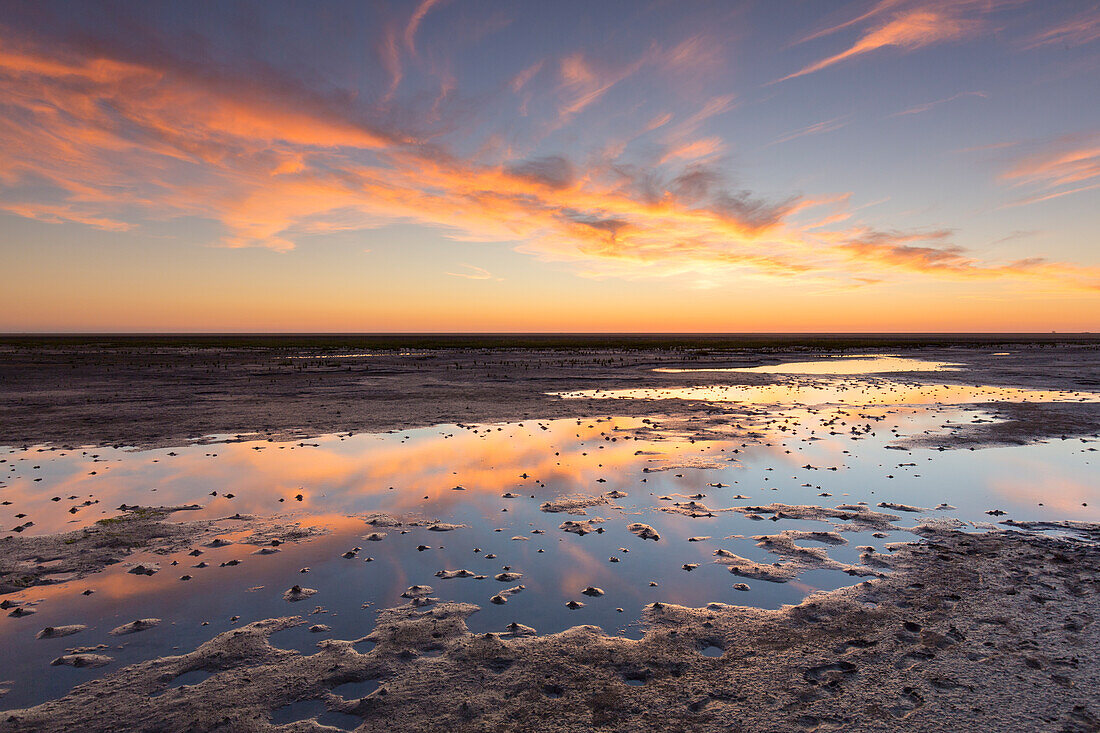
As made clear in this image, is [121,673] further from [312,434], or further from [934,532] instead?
[312,434]

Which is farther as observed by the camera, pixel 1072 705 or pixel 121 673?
pixel 121 673

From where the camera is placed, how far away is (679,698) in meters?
5.55

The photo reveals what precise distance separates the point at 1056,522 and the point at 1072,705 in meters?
7.38

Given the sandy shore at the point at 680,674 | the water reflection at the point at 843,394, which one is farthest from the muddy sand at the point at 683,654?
the water reflection at the point at 843,394

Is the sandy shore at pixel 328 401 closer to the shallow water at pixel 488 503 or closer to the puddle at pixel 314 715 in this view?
the shallow water at pixel 488 503

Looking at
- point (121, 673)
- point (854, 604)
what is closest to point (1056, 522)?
point (854, 604)

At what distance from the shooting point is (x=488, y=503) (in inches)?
480

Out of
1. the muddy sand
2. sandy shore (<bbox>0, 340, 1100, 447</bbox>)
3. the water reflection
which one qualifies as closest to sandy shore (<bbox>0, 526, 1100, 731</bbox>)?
the muddy sand

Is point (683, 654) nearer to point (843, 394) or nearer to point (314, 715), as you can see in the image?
point (314, 715)

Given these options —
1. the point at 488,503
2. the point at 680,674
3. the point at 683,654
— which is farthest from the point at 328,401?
the point at 680,674

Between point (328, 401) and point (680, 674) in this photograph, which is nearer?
point (680, 674)

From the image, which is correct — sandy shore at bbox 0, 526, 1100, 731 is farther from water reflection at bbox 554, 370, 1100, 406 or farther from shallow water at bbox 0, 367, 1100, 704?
water reflection at bbox 554, 370, 1100, 406

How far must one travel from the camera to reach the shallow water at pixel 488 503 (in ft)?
24.2

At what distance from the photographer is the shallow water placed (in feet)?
24.2
